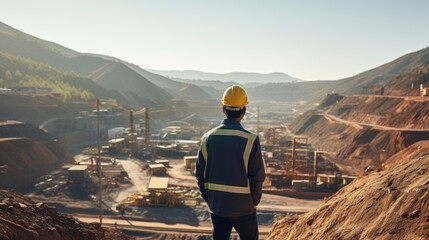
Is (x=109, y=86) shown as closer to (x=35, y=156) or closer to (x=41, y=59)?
(x=41, y=59)

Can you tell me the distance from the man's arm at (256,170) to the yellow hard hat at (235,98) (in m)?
0.42

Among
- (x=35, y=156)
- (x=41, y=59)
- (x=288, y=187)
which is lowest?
(x=288, y=187)

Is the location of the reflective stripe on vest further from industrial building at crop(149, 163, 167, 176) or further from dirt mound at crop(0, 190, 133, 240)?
industrial building at crop(149, 163, 167, 176)

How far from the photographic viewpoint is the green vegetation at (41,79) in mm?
72581

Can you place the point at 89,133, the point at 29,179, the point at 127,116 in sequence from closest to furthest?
the point at 29,179 → the point at 89,133 → the point at 127,116

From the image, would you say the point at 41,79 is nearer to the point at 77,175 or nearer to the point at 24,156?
the point at 24,156

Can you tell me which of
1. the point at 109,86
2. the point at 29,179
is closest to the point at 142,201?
the point at 29,179

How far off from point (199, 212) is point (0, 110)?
3996 cm

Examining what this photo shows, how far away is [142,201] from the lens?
27.2 metres

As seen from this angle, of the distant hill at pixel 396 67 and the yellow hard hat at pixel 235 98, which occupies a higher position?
the distant hill at pixel 396 67

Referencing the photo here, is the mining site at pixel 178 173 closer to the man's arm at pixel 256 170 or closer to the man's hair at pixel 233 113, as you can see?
the man's arm at pixel 256 170

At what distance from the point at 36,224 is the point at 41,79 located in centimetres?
8339

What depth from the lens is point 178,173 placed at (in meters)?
39.3

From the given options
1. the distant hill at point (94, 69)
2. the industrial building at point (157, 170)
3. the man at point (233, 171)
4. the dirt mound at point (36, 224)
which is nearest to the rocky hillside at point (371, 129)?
the industrial building at point (157, 170)
